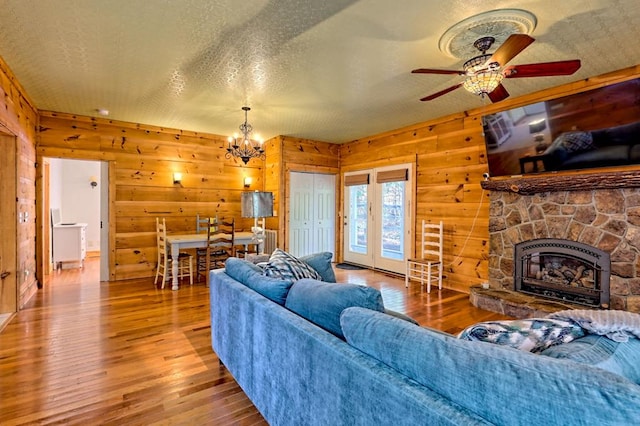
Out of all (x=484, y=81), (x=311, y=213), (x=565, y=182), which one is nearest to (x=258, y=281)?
(x=484, y=81)

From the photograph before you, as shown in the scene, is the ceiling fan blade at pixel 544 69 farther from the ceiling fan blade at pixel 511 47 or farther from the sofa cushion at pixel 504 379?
the sofa cushion at pixel 504 379

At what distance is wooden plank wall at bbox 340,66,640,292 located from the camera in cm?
452

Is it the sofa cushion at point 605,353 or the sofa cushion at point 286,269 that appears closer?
the sofa cushion at point 605,353

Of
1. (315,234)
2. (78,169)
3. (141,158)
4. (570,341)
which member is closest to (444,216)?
(315,234)

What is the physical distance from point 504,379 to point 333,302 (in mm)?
763

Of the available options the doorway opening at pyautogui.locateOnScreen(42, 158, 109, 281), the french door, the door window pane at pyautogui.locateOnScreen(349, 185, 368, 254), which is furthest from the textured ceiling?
the doorway opening at pyautogui.locateOnScreen(42, 158, 109, 281)

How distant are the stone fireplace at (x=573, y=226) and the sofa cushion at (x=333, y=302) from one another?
308cm

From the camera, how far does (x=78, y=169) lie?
7844 millimetres

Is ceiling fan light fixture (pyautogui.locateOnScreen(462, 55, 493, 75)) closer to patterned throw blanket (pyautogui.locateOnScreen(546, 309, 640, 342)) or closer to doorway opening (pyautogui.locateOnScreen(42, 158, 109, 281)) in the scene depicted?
patterned throw blanket (pyautogui.locateOnScreen(546, 309, 640, 342))

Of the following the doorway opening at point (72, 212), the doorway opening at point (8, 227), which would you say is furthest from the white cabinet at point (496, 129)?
the doorway opening at point (72, 212)

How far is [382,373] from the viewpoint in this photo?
3.49 ft

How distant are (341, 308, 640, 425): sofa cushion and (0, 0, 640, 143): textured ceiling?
7.15 ft

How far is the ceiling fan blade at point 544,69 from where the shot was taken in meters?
2.25

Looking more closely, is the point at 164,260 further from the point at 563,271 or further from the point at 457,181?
the point at 563,271
